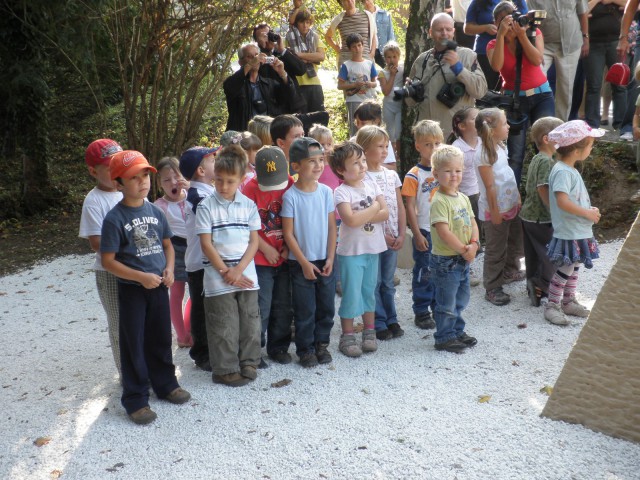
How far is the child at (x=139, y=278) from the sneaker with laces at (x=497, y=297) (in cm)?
255

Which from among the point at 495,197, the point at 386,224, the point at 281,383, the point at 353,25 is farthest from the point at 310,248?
the point at 353,25

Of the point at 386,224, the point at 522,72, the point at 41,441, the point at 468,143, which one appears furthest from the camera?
the point at 522,72

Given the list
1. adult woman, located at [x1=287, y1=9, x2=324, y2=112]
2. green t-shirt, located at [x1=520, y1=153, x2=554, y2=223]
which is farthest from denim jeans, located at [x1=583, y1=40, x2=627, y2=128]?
green t-shirt, located at [x1=520, y1=153, x2=554, y2=223]

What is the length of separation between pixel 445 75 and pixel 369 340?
2.97 meters

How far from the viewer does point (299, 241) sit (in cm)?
436

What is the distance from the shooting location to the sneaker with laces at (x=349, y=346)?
4555 millimetres

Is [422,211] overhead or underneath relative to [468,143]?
underneath

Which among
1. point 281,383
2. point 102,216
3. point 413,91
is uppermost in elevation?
point 413,91

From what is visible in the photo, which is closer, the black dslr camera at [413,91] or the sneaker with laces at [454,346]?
the sneaker with laces at [454,346]

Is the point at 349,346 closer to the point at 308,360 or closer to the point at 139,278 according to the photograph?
the point at 308,360

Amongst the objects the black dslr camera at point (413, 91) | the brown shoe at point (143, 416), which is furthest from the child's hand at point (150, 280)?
the black dslr camera at point (413, 91)

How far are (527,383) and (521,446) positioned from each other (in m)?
0.72

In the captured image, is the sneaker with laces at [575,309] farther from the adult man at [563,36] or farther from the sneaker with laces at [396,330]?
the adult man at [563,36]

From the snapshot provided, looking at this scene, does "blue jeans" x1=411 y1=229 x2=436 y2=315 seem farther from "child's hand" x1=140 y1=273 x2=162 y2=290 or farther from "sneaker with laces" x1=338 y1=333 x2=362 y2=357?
"child's hand" x1=140 y1=273 x2=162 y2=290
